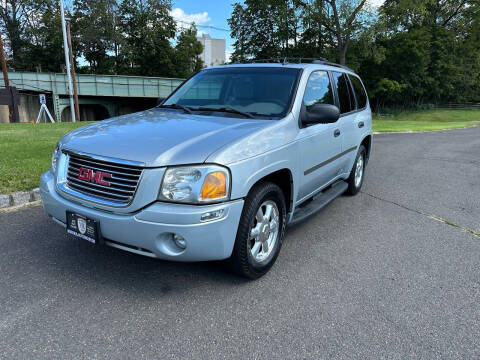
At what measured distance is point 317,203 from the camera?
13.4ft

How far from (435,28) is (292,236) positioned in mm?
54572

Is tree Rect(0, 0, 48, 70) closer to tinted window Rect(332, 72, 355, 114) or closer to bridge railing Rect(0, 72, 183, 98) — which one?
bridge railing Rect(0, 72, 183, 98)

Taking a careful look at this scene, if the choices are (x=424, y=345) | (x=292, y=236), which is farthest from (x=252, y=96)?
(x=424, y=345)

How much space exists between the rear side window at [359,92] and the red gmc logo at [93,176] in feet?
13.3

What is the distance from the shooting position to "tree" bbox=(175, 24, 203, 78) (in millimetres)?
53531

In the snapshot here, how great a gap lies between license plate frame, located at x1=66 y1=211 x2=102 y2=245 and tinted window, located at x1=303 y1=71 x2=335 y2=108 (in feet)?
7.54

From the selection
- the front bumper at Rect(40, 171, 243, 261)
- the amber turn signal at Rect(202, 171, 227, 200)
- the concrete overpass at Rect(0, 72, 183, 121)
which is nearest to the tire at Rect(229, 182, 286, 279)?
the front bumper at Rect(40, 171, 243, 261)

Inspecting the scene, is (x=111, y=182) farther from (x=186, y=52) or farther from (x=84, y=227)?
(x=186, y=52)

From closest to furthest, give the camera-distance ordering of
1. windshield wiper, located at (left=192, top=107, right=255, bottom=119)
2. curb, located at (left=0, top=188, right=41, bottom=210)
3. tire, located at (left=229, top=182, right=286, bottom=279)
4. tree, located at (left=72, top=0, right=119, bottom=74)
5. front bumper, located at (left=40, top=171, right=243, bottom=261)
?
front bumper, located at (left=40, top=171, right=243, bottom=261) < tire, located at (left=229, top=182, right=286, bottom=279) < windshield wiper, located at (left=192, top=107, right=255, bottom=119) < curb, located at (left=0, top=188, right=41, bottom=210) < tree, located at (left=72, top=0, right=119, bottom=74)

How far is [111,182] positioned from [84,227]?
0.43m

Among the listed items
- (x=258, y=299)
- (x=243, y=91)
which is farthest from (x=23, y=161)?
(x=258, y=299)

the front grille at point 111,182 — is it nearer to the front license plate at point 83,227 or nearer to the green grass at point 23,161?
the front license plate at point 83,227

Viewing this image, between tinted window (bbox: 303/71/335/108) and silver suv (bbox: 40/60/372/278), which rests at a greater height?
tinted window (bbox: 303/71/335/108)

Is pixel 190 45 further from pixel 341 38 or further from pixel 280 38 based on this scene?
pixel 341 38
